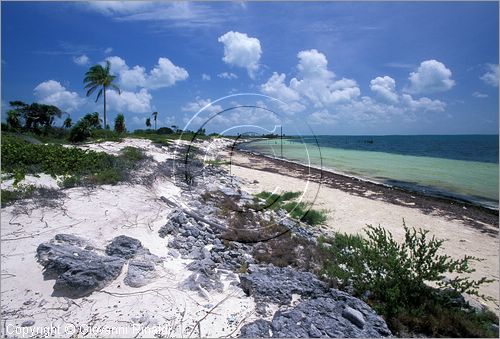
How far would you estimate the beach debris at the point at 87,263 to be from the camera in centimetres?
424

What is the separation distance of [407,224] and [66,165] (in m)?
13.5

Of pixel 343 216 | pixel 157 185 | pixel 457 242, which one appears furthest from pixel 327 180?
pixel 157 185

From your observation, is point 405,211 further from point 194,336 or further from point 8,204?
point 8,204

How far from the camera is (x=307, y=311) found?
424cm

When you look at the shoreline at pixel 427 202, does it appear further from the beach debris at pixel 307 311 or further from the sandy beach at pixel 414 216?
the beach debris at pixel 307 311

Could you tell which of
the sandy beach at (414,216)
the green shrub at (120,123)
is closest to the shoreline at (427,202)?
the sandy beach at (414,216)

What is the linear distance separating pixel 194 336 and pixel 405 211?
1304cm

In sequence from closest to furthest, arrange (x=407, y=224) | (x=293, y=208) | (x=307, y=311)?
(x=307, y=311) → (x=293, y=208) → (x=407, y=224)

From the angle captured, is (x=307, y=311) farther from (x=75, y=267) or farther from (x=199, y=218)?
(x=199, y=218)

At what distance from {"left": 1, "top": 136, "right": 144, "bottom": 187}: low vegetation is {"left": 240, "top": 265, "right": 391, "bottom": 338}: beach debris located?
6.35 m

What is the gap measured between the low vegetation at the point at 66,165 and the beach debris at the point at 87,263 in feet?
12.0

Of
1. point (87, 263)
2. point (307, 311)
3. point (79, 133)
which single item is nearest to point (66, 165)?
point (87, 263)

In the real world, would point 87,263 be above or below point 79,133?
below

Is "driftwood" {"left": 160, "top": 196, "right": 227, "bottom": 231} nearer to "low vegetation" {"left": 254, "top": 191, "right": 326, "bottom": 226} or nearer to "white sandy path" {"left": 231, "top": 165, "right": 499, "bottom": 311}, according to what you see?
"low vegetation" {"left": 254, "top": 191, "right": 326, "bottom": 226}
